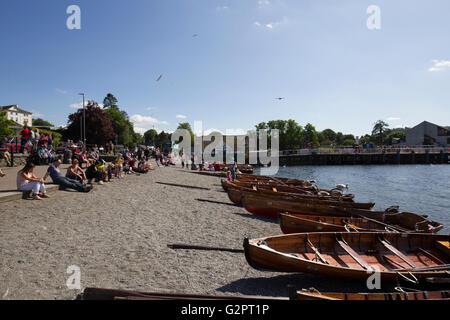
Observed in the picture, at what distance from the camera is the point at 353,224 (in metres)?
9.56

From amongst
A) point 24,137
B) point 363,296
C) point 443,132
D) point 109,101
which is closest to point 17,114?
point 109,101

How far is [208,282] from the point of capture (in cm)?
568

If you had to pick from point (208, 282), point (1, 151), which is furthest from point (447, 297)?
point (1, 151)

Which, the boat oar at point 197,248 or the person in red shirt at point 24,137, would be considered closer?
the boat oar at point 197,248

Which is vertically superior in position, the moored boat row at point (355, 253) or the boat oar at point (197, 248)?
the moored boat row at point (355, 253)

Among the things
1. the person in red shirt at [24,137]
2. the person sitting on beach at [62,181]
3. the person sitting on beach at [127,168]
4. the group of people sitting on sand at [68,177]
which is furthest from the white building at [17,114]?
the person sitting on beach at [62,181]

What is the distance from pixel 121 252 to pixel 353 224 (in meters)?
7.70

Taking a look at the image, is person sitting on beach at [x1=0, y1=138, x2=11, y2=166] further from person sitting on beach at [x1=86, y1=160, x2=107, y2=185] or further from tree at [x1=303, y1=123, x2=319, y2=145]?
tree at [x1=303, y1=123, x2=319, y2=145]

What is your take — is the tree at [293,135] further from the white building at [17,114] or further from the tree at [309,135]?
the white building at [17,114]

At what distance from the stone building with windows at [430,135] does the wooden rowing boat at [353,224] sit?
104206 millimetres

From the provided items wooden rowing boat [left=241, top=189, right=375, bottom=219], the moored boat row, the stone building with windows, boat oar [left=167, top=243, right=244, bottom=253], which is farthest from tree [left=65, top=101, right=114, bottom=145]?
the stone building with windows

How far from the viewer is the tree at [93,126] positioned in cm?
4319
